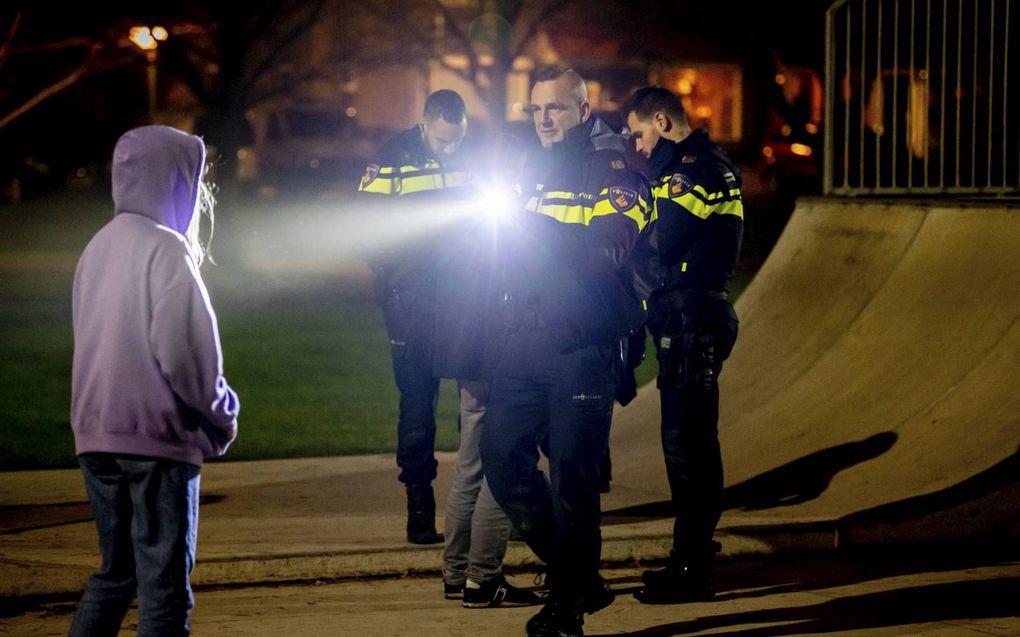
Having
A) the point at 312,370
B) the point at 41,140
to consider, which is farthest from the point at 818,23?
the point at 41,140

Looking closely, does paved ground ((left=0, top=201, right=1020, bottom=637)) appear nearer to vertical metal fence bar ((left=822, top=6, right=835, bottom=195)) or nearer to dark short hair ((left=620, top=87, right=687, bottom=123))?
vertical metal fence bar ((left=822, top=6, right=835, bottom=195))

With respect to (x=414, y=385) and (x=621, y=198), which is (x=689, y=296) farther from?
(x=414, y=385)

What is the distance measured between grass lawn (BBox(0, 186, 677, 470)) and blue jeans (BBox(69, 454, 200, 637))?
17.2 ft

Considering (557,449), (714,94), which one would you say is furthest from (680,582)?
(714,94)

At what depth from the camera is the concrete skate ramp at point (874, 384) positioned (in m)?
7.95

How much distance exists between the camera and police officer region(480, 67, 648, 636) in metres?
5.71

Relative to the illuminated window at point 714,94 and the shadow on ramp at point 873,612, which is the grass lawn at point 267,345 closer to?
the shadow on ramp at point 873,612

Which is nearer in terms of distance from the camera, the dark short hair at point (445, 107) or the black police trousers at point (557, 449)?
the black police trousers at point (557, 449)

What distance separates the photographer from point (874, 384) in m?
9.16

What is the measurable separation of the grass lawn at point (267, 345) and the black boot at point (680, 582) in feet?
12.7

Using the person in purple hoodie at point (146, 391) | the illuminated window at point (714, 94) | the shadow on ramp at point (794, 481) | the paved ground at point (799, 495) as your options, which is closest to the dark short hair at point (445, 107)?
the paved ground at point (799, 495)

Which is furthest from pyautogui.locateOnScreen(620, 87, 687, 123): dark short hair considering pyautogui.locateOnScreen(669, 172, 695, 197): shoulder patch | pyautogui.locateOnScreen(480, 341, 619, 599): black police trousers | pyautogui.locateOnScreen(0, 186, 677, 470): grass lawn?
pyautogui.locateOnScreen(0, 186, 677, 470): grass lawn

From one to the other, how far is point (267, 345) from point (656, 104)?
907 cm

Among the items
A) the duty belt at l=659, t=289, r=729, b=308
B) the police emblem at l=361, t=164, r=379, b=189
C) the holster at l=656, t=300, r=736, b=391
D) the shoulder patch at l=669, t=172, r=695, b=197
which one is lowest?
the holster at l=656, t=300, r=736, b=391
